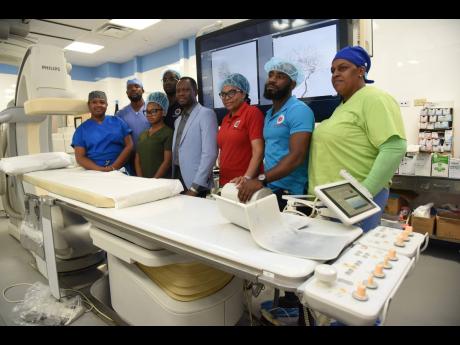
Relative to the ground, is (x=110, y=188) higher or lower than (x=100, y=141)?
lower

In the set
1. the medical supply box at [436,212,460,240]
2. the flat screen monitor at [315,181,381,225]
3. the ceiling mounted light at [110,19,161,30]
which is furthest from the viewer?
the ceiling mounted light at [110,19,161,30]

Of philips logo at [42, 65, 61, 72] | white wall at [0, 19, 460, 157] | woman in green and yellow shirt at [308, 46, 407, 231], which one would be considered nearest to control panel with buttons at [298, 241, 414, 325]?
woman in green and yellow shirt at [308, 46, 407, 231]

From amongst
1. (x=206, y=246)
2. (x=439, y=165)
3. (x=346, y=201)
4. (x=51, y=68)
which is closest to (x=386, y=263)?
(x=346, y=201)

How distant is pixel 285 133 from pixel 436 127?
8.72ft

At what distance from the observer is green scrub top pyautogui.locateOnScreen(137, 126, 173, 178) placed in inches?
93.7

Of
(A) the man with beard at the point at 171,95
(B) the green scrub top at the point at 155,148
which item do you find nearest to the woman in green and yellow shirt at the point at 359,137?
(B) the green scrub top at the point at 155,148

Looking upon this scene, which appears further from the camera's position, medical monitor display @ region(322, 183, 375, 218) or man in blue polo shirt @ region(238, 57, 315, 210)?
man in blue polo shirt @ region(238, 57, 315, 210)

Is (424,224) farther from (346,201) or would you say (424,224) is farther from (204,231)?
(204,231)

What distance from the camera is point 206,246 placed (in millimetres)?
1038

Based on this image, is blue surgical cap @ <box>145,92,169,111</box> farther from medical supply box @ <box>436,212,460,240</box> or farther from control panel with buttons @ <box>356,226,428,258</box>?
medical supply box @ <box>436,212,460,240</box>

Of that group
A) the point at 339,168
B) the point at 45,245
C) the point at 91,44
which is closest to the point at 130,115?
the point at 45,245

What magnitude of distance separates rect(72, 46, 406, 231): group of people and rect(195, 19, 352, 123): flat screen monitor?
153 millimetres

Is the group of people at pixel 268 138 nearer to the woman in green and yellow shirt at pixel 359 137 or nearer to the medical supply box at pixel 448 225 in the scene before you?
the woman in green and yellow shirt at pixel 359 137

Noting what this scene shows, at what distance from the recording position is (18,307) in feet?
6.82
